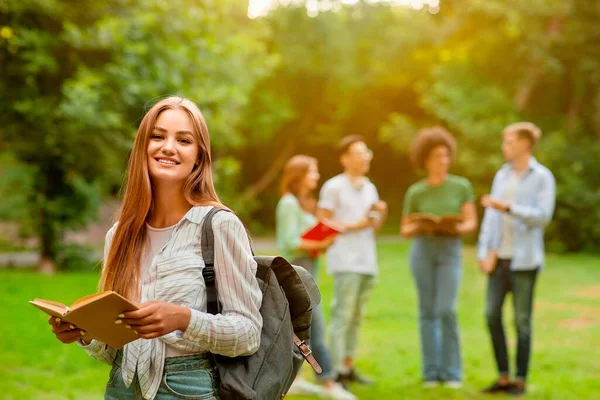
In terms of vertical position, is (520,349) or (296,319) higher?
(296,319)

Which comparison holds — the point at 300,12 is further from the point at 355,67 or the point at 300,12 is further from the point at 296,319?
the point at 296,319

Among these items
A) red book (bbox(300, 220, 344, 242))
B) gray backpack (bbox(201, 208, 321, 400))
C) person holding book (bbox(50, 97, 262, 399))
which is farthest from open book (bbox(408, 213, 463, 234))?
person holding book (bbox(50, 97, 262, 399))

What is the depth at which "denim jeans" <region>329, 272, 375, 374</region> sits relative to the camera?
23.6 feet

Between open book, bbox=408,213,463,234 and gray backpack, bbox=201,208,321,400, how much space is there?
430 cm

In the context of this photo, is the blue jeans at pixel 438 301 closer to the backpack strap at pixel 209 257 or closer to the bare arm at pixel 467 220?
the bare arm at pixel 467 220

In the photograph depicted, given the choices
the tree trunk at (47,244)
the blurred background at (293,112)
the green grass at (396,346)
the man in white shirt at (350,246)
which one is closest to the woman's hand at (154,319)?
the blurred background at (293,112)

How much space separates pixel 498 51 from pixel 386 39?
641cm

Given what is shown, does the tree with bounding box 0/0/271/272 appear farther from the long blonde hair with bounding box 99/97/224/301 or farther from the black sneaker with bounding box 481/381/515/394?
the long blonde hair with bounding box 99/97/224/301

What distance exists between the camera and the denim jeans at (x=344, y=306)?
7188mm

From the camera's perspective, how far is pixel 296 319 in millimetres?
2783

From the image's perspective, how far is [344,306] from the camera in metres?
7.19

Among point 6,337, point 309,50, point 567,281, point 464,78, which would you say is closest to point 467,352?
point 6,337

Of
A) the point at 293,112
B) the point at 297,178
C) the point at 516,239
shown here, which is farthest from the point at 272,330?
the point at 293,112

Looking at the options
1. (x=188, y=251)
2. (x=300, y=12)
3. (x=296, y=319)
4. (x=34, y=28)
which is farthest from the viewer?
(x=300, y=12)
